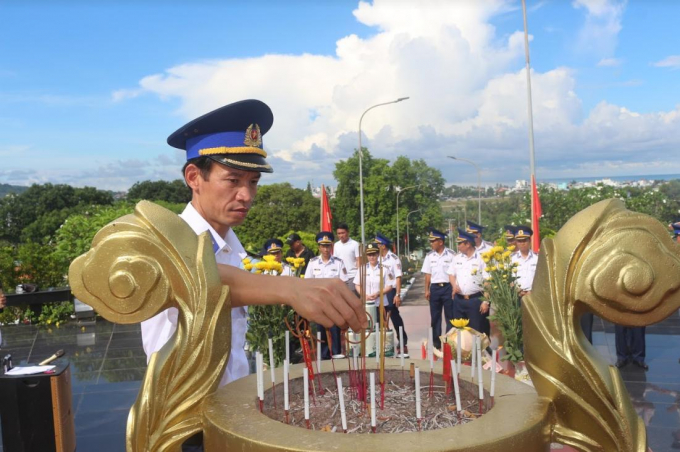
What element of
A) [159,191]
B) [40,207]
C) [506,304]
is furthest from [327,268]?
[159,191]

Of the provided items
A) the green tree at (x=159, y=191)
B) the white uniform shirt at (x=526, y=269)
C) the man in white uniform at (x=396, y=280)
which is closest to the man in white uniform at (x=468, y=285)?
the white uniform shirt at (x=526, y=269)

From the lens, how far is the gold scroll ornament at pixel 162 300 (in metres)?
1.30

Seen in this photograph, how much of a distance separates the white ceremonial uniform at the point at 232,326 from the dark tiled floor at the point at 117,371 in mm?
3523

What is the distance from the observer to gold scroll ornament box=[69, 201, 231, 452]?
1296mm

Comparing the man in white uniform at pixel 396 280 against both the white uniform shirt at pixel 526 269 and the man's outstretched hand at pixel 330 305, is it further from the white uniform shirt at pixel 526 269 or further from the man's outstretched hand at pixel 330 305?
the man's outstretched hand at pixel 330 305

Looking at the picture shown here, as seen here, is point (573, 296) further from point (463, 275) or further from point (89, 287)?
point (463, 275)

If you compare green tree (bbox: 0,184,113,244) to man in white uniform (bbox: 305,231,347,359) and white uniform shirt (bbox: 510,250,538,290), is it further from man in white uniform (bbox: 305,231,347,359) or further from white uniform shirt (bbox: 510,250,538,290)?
white uniform shirt (bbox: 510,250,538,290)

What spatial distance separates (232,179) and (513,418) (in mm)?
1057

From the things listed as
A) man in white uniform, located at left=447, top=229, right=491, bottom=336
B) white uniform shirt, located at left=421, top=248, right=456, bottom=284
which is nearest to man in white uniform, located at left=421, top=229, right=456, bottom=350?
white uniform shirt, located at left=421, top=248, right=456, bottom=284

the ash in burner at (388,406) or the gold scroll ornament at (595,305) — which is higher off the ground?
the gold scroll ornament at (595,305)

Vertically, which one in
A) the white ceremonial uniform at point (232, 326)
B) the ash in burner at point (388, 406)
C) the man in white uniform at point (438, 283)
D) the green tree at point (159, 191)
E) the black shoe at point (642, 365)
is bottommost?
the black shoe at point (642, 365)

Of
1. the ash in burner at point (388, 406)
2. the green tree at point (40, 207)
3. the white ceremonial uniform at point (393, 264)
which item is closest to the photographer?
the ash in burner at point (388, 406)

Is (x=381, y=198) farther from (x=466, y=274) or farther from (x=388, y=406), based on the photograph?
(x=388, y=406)

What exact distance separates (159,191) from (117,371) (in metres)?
44.4
